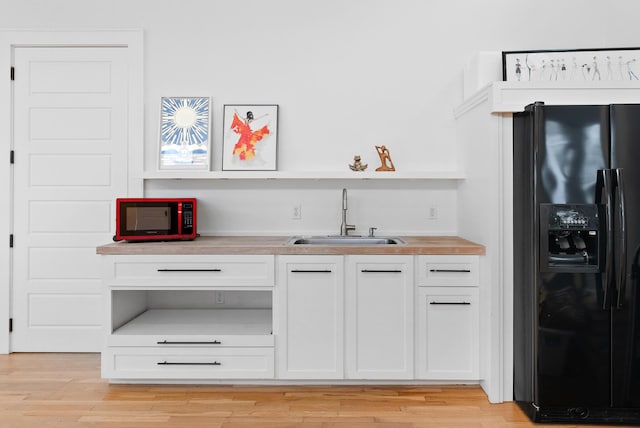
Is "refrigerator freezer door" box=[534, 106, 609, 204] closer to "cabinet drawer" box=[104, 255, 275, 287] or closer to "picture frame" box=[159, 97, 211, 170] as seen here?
"cabinet drawer" box=[104, 255, 275, 287]

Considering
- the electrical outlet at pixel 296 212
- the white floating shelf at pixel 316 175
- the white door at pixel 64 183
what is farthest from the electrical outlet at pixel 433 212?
the white door at pixel 64 183

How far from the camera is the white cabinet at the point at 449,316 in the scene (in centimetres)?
271

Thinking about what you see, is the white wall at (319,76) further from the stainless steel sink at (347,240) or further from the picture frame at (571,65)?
the picture frame at (571,65)

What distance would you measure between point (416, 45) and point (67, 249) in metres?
2.90

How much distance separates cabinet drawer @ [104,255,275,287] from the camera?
9.03 feet

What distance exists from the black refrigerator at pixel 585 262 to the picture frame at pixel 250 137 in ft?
5.54

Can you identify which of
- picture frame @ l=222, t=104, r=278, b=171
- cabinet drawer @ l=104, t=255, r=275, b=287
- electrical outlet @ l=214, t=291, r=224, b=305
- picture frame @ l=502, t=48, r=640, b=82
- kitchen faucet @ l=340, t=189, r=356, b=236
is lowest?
electrical outlet @ l=214, t=291, r=224, b=305

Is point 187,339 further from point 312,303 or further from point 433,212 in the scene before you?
point 433,212

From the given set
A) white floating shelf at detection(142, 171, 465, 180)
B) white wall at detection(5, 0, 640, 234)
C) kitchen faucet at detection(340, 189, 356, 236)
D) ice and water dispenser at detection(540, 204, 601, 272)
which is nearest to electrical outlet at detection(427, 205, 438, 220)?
white wall at detection(5, 0, 640, 234)

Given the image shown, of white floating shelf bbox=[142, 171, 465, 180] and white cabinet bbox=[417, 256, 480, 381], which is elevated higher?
white floating shelf bbox=[142, 171, 465, 180]

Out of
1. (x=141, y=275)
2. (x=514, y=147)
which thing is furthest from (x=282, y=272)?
(x=514, y=147)

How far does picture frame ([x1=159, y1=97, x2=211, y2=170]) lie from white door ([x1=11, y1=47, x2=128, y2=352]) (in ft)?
1.04

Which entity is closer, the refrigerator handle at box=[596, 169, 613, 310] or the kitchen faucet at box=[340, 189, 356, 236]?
the refrigerator handle at box=[596, 169, 613, 310]

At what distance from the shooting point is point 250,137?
333cm
